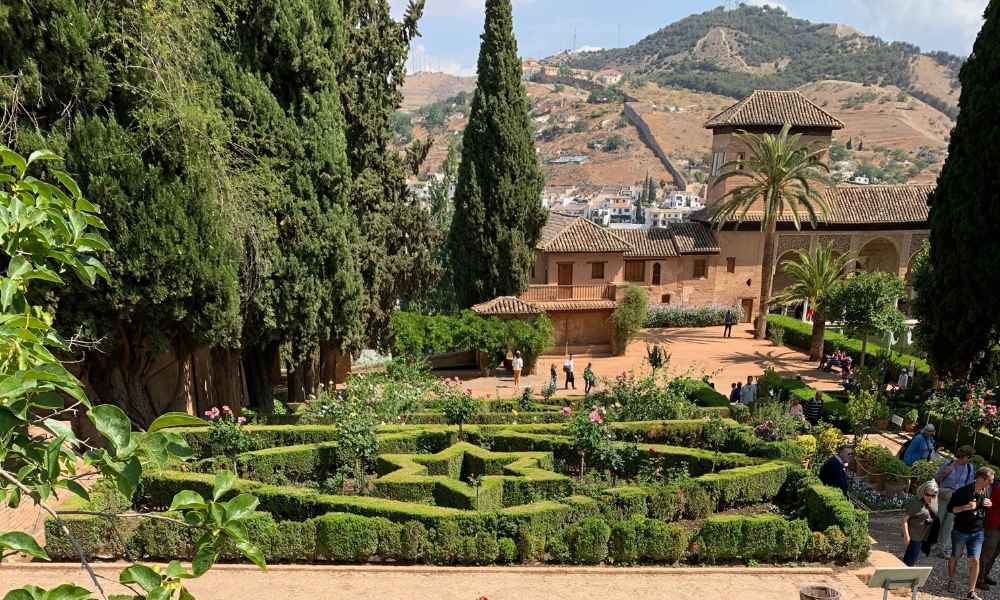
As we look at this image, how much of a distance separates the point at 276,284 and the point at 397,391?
372 cm

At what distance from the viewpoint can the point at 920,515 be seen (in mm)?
8805

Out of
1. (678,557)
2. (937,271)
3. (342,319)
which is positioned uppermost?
(937,271)

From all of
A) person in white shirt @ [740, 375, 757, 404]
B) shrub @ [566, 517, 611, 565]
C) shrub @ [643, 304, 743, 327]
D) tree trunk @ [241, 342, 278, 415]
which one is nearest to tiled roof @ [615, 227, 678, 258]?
shrub @ [643, 304, 743, 327]

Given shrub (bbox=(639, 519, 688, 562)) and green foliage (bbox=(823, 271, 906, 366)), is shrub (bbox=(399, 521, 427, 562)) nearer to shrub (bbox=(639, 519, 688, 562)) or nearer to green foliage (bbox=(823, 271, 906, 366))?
shrub (bbox=(639, 519, 688, 562))

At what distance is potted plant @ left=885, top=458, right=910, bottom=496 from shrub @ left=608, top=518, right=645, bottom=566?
18.5 feet

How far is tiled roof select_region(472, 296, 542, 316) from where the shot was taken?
25562mm

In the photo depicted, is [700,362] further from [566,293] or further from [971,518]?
[971,518]

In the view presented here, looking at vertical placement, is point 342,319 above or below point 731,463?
above

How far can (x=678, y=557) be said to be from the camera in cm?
973

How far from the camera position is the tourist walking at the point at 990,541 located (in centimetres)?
879

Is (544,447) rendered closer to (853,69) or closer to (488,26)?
(488,26)

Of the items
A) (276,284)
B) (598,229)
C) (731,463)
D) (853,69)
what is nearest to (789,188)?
(598,229)

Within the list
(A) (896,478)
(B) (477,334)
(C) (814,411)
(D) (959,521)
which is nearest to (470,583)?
(D) (959,521)

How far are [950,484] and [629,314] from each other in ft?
60.0
